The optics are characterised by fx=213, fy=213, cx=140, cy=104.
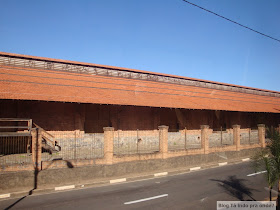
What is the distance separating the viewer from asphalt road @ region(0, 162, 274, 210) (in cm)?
744

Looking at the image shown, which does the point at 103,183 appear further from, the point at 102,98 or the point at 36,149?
the point at 102,98

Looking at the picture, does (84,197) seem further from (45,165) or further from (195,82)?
Answer: (195,82)

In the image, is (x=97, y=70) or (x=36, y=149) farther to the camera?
(x=97, y=70)

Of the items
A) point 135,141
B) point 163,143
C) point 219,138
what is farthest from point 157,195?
point 219,138

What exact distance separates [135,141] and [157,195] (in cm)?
999

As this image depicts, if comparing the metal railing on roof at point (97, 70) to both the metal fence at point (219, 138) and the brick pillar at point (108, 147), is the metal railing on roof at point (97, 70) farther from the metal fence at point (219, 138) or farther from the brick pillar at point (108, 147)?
the brick pillar at point (108, 147)

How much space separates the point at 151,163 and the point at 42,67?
12983 mm

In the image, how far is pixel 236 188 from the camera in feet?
30.4

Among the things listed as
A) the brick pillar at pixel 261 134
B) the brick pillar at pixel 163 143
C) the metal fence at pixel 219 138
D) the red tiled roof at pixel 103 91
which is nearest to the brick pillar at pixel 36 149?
the red tiled roof at pixel 103 91

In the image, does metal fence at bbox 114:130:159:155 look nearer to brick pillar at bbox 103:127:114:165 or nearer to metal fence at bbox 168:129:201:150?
metal fence at bbox 168:129:201:150

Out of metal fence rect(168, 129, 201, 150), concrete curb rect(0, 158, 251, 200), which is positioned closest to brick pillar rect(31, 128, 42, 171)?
Answer: concrete curb rect(0, 158, 251, 200)

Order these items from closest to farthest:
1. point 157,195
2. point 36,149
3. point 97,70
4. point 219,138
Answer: point 157,195 < point 36,149 < point 97,70 < point 219,138

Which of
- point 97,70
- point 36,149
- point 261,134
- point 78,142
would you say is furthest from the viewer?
point 97,70

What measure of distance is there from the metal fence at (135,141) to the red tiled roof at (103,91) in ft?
9.22
